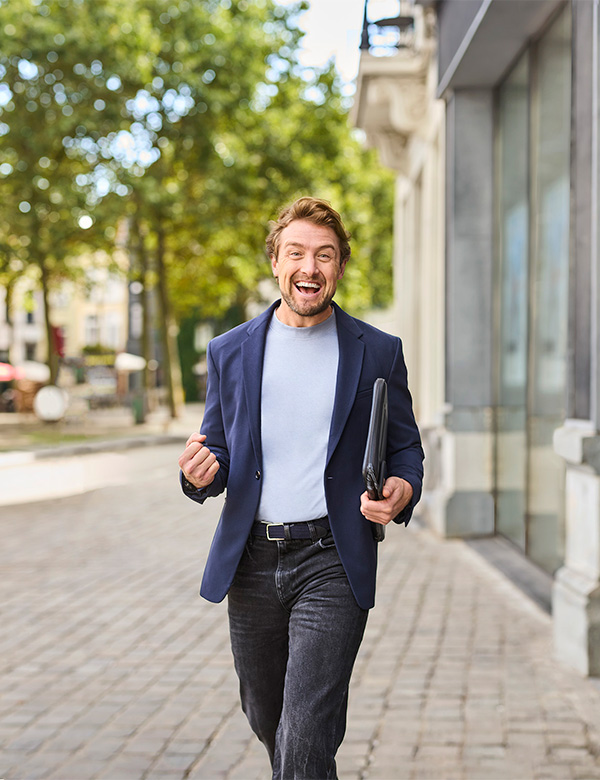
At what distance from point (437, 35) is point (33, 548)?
6.84m

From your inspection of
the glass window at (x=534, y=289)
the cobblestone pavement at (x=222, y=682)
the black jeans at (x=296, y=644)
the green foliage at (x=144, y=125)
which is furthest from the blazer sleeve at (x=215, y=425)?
the green foliage at (x=144, y=125)

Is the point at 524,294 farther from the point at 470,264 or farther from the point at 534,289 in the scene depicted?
the point at 470,264

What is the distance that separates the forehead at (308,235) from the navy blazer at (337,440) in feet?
0.86

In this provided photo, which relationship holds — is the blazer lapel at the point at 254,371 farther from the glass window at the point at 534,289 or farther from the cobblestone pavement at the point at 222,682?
the glass window at the point at 534,289

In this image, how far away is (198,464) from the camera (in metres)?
2.83

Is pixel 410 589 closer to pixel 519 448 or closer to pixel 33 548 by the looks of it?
pixel 519 448

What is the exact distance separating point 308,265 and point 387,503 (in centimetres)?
69

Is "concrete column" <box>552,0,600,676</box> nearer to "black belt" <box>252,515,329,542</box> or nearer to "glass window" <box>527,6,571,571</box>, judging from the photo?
"glass window" <box>527,6,571,571</box>

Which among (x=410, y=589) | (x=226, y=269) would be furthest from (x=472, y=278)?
(x=226, y=269)

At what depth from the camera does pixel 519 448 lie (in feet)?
30.2

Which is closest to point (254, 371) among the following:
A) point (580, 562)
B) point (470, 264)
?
point (580, 562)

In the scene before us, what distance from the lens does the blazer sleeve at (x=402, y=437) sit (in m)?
2.90

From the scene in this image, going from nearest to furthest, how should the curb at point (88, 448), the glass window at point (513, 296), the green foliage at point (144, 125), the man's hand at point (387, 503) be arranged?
the man's hand at point (387, 503) < the glass window at point (513, 296) < the curb at point (88, 448) < the green foliage at point (144, 125)

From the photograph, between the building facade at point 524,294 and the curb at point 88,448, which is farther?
the curb at point 88,448
